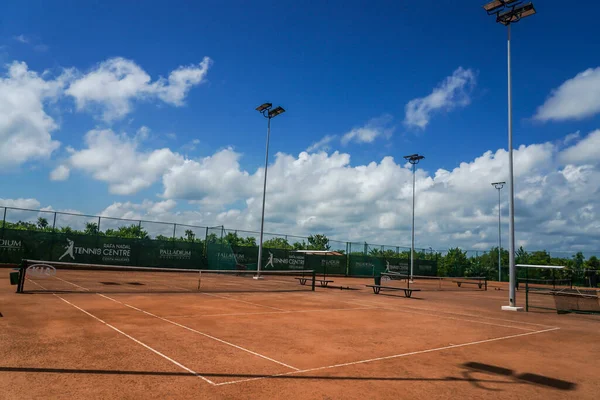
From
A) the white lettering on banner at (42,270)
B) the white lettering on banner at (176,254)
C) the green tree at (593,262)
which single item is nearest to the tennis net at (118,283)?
the white lettering on banner at (42,270)

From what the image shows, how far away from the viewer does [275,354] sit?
7449 mm

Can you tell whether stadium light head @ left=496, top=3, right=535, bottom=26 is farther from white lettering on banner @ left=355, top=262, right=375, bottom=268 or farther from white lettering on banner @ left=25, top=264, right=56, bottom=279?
white lettering on banner @ left=355, top=262, right=375, bottom=268

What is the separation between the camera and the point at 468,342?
30.6 ft

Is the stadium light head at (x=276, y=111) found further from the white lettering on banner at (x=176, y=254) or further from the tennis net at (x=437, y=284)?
the white lettering on banner at (x=176, y=254)

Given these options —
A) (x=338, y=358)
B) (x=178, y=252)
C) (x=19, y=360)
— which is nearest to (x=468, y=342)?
(x=338, y=358)

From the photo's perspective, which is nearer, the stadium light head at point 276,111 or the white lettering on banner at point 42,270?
the white lettering on banner at point 42,270

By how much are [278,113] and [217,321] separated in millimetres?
22699

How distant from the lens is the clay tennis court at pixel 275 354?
5.57m

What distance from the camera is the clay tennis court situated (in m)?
5.57

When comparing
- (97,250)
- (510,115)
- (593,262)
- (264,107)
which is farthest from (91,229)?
(593,262)

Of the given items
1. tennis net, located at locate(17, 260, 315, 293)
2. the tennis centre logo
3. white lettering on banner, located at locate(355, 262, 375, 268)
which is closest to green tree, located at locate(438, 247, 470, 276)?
white lettering on banner, located at locate(355, 262, 375, 268)

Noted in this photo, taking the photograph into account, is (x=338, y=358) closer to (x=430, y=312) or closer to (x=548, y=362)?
(x=548, y=362)

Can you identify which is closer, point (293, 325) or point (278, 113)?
A: point (293, 325)

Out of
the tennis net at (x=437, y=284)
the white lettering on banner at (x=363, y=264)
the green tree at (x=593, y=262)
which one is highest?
the green tree at (x=593, y=262)
